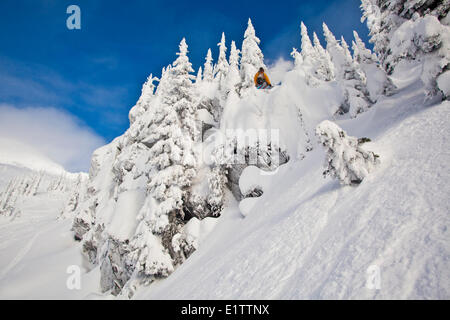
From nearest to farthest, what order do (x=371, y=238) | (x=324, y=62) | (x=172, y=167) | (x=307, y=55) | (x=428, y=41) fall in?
(x=371, y=238), (x=428, y=41), (x=172, y=167), (x=307, y=55), (x=324, y=62)

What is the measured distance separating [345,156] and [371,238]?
12.3ft

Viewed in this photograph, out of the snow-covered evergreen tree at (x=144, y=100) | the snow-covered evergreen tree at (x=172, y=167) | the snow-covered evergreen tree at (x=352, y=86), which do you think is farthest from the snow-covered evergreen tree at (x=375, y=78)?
the snow-covered evergreen tree at (x=144, y=100)

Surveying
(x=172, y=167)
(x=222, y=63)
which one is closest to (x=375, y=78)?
(x=172, y=167)

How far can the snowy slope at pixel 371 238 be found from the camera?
351 centimetres

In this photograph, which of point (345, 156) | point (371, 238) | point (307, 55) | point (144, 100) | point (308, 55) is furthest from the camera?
point (144, 100)

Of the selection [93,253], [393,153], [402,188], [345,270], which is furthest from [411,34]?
[93,253]

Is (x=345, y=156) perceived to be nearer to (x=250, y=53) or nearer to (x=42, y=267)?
(x=250, y=53)

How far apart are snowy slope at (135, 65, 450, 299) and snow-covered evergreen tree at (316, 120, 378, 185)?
15.9 inches

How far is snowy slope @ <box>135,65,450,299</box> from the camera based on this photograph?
3.51 meters

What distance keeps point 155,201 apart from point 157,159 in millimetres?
3356

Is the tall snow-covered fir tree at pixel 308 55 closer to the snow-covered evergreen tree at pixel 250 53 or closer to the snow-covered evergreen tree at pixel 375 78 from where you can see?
the snow-covered evergreen tree at pixel 250 53

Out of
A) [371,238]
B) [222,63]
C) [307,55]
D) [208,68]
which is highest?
[208,68]

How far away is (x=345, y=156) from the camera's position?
7641 millimetres
